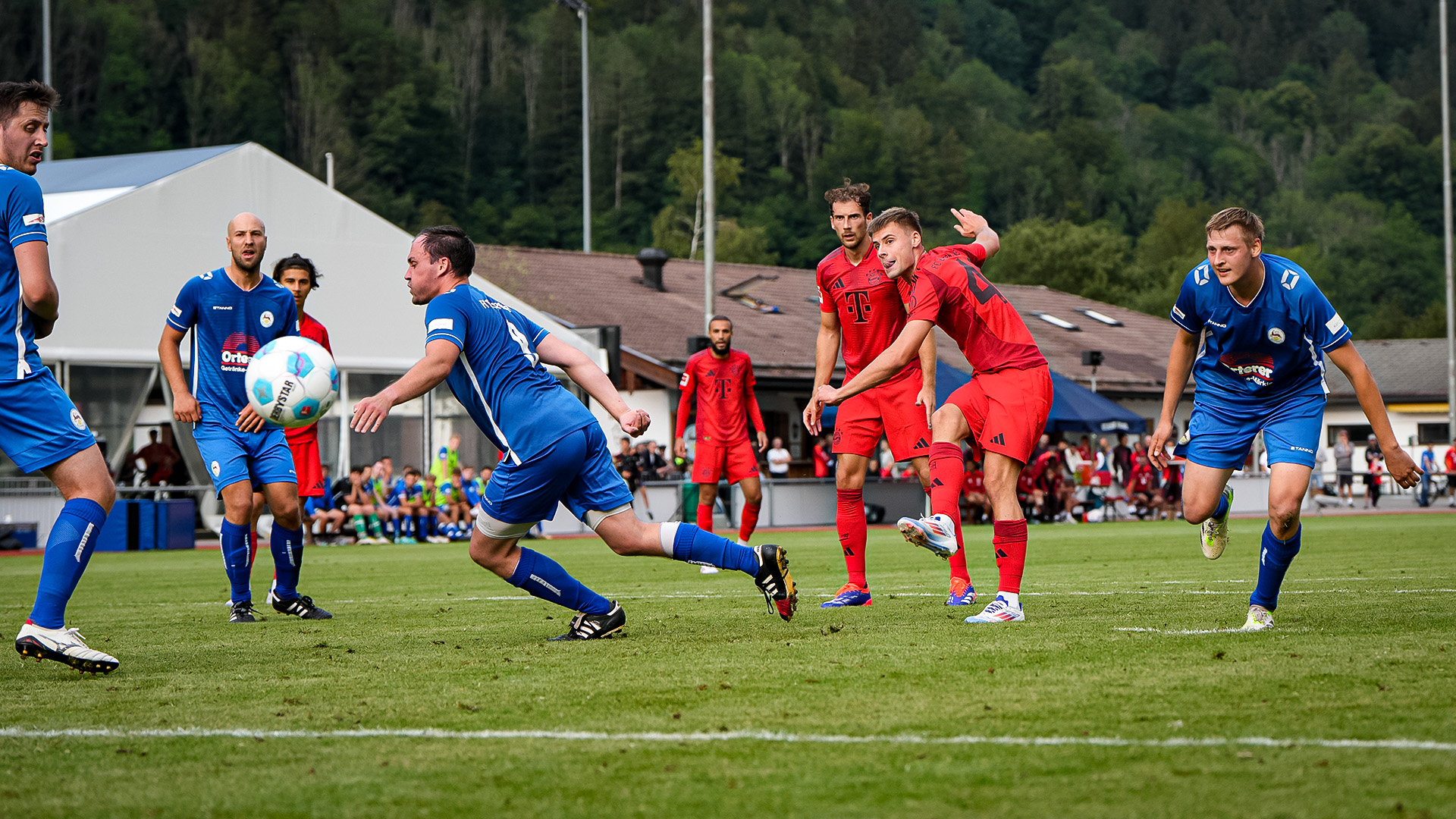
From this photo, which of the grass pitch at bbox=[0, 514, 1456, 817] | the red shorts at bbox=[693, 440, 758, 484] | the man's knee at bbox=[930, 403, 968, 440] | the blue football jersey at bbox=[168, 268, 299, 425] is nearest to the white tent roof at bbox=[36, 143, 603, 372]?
the red shorts at bbox=[693, 440, 758, 484]

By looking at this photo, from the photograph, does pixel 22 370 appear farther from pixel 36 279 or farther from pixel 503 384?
pixel 503 384

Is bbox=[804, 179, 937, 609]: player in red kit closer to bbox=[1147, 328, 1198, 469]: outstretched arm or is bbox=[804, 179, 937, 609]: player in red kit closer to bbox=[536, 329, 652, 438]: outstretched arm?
bbox=[1147, 328, 1198, 469]: outstretched arm

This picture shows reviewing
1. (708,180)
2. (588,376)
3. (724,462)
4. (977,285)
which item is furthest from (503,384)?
(708,180)

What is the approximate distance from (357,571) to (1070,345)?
34491 mm

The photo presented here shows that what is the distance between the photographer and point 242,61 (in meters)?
84.5

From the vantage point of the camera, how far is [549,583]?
6.96 m

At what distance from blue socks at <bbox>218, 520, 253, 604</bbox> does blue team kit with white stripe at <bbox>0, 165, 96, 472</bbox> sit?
99.1 inches

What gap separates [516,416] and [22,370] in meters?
1.96

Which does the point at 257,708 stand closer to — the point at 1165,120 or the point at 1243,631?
the point at 1243,631

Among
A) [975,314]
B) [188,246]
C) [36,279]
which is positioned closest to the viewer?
[36,279]

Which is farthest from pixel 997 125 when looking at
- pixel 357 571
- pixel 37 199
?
pixel 37 199

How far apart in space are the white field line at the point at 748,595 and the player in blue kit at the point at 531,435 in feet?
8.51

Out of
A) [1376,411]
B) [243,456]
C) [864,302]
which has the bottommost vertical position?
[243,456]

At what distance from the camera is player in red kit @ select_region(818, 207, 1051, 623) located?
7.40m
